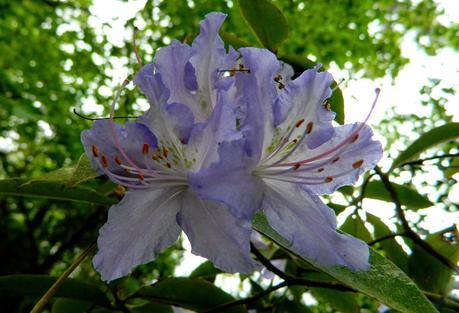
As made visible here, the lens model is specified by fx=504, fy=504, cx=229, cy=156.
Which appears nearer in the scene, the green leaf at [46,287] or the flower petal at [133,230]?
the flower petal at [133,230]

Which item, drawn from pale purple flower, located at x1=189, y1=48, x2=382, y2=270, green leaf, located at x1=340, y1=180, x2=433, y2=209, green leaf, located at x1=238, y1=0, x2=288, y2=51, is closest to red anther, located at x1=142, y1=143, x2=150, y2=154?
pale purple flower, located at x1=189, y1=48, x2=382, y2=270

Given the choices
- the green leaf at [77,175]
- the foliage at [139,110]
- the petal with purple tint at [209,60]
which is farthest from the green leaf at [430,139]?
the green leaf at [77,175]

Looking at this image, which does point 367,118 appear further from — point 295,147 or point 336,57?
point 336,57

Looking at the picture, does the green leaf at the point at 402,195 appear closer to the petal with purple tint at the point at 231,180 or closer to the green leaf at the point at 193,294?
the green leaf at the point at 193,294

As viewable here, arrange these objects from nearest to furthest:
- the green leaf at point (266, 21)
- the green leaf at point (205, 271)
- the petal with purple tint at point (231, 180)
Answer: the petal with purple tint at point (231, 180), the green leaf at point (266, 21), the green leaf at point (205, 271)

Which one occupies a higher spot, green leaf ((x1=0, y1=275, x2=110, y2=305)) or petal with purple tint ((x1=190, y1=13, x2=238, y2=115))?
petal with purple tint ((x1=190, y1=13, x2=238, y2=115))

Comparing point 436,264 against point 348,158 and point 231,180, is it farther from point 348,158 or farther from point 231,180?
point 231,180

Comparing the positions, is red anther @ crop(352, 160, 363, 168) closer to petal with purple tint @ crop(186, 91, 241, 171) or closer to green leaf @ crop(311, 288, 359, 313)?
petal with purple tint @ crop(186, 91, 241, 171)

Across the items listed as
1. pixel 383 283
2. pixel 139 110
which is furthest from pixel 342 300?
pixel 139 110

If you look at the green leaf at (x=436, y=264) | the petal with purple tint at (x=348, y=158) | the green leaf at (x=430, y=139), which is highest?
the petal with purple tint at (x=348, y=158)
